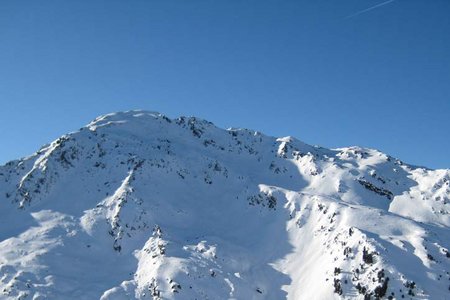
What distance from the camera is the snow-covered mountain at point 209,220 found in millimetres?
43781

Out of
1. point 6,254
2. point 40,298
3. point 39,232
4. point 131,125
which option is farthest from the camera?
point 131,125

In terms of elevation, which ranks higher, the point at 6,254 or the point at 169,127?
the point at 169,127

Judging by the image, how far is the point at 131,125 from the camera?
3093 inches

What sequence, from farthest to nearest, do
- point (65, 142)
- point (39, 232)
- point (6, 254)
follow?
point (65, 142), point (39, 232), point (6, 254)

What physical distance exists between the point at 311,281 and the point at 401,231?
13.1 metres

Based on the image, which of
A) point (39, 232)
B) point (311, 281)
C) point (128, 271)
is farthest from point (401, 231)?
point (39, 232)

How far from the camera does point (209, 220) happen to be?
2334 inches

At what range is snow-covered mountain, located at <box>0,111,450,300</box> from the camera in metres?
43.8

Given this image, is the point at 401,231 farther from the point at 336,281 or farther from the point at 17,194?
the point at 17,194

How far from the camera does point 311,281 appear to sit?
152ft

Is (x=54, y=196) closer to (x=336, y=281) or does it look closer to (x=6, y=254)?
(x=6, y=254)

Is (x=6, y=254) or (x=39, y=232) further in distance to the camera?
(x=39, y=232)

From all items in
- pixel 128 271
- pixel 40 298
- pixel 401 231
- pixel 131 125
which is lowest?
pixel 40 298

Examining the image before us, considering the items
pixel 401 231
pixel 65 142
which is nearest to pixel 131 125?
pixel 65 142
